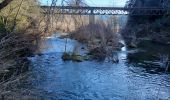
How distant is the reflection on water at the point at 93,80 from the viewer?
2425 centimetres

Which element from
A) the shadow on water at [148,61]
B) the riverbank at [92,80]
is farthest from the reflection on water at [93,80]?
the shadow on water at [148,61]

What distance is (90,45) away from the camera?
46031 mm

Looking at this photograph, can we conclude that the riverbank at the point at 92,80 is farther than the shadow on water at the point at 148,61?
No

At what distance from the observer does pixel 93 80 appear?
29547 mm

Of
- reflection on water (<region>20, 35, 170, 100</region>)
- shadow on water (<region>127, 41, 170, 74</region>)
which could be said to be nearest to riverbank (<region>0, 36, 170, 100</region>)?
reflection on water (<region>20, 35, 170, 100</region>)

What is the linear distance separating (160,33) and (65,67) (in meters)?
39.6

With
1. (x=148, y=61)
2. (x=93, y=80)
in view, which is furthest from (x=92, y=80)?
(x=148, y=61)

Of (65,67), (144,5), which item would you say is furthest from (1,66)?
(144,5)

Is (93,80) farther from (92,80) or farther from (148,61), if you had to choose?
(148,61)

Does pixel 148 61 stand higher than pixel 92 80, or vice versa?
pixel 148 61

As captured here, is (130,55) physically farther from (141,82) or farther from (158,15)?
(158,15)

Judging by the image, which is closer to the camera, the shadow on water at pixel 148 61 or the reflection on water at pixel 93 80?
the reflection on water at pixel 93 80

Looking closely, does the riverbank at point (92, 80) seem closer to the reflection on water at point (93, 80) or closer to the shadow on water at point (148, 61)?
the reflection on water at point (93, 80)

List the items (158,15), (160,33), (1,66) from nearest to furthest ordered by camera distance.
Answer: (1,66) → (160,33) → (158,15)
